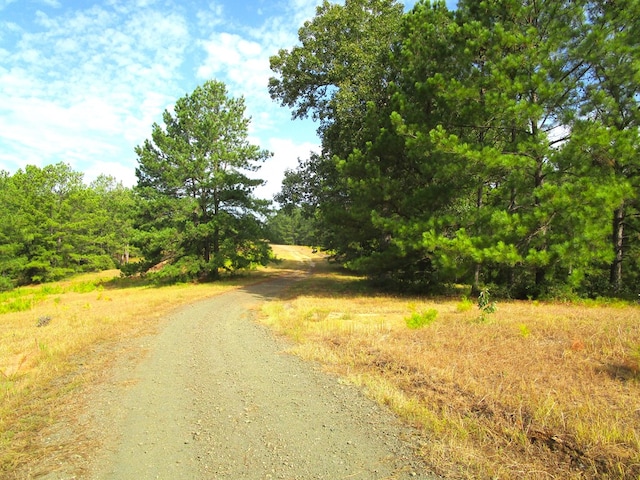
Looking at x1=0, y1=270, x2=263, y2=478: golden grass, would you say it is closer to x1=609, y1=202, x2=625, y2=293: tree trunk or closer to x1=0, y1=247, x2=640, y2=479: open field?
x1=0, y1=247, x2=640, y2=479: open field

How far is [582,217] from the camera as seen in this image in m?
10.7

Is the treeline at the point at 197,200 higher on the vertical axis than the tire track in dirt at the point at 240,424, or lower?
higher

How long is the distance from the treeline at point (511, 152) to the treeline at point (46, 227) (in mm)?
22311

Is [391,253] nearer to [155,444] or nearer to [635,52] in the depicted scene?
[635,52]

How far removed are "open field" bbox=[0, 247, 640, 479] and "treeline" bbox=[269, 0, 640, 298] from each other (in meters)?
2.77

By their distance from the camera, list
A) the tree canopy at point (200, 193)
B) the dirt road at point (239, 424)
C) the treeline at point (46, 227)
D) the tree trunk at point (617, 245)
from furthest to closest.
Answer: the treeline at point (46, 227)
the tree canopy at point (200, 193)
the tree trunk at point (617, 245)
the dirt road at point (239, 424)

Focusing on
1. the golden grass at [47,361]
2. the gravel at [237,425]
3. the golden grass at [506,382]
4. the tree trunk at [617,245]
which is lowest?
the golden grass at [47,361]

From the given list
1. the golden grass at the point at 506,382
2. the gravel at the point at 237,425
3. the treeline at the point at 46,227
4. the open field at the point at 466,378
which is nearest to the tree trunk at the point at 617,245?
the open field at the point at 466,378

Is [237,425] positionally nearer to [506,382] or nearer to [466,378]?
[466,378]

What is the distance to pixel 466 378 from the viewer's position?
16.8 ft

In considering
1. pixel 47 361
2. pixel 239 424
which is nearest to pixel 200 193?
pixel 47 361

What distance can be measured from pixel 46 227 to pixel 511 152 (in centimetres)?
3623

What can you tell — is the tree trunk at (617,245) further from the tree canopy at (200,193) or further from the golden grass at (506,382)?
the tree canopy at (200,193)

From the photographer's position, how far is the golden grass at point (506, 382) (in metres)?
3.40
